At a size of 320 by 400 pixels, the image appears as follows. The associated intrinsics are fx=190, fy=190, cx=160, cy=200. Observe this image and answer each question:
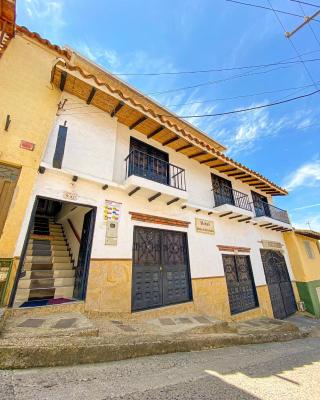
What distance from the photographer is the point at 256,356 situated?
142 inches

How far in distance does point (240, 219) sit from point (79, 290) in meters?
7.73

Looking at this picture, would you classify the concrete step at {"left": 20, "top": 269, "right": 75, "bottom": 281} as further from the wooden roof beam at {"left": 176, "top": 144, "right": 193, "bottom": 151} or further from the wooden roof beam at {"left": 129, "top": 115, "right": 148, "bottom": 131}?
the wooden roof beam at {"left": 176, "top": 144, "right": 193, "bottom": 151}

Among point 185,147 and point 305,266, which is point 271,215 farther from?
point 185,147

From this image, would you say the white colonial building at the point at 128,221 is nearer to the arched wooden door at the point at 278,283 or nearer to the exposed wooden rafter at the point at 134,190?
the exposed wooden rafter at the point at 134,190

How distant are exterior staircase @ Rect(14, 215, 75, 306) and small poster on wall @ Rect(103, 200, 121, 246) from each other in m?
1.88

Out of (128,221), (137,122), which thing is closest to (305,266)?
(128,221)

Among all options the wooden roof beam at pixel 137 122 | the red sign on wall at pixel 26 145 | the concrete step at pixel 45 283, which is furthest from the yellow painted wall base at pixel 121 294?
the wooden roof beam at pixel 137 122

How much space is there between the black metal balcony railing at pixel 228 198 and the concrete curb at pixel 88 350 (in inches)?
251

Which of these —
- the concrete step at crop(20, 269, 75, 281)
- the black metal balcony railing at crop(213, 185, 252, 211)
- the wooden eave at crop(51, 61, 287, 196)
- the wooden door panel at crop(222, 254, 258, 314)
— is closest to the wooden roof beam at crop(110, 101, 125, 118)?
the wooden eave at crop(51, 61, 287, 196)

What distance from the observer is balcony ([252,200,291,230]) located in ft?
34.8

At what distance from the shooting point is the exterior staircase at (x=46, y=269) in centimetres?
499

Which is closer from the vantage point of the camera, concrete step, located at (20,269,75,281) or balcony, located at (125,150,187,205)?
concrete step, located at (20,269,75,281)

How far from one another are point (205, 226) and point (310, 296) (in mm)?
9081

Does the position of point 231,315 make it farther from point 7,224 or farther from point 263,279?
point 7,224
